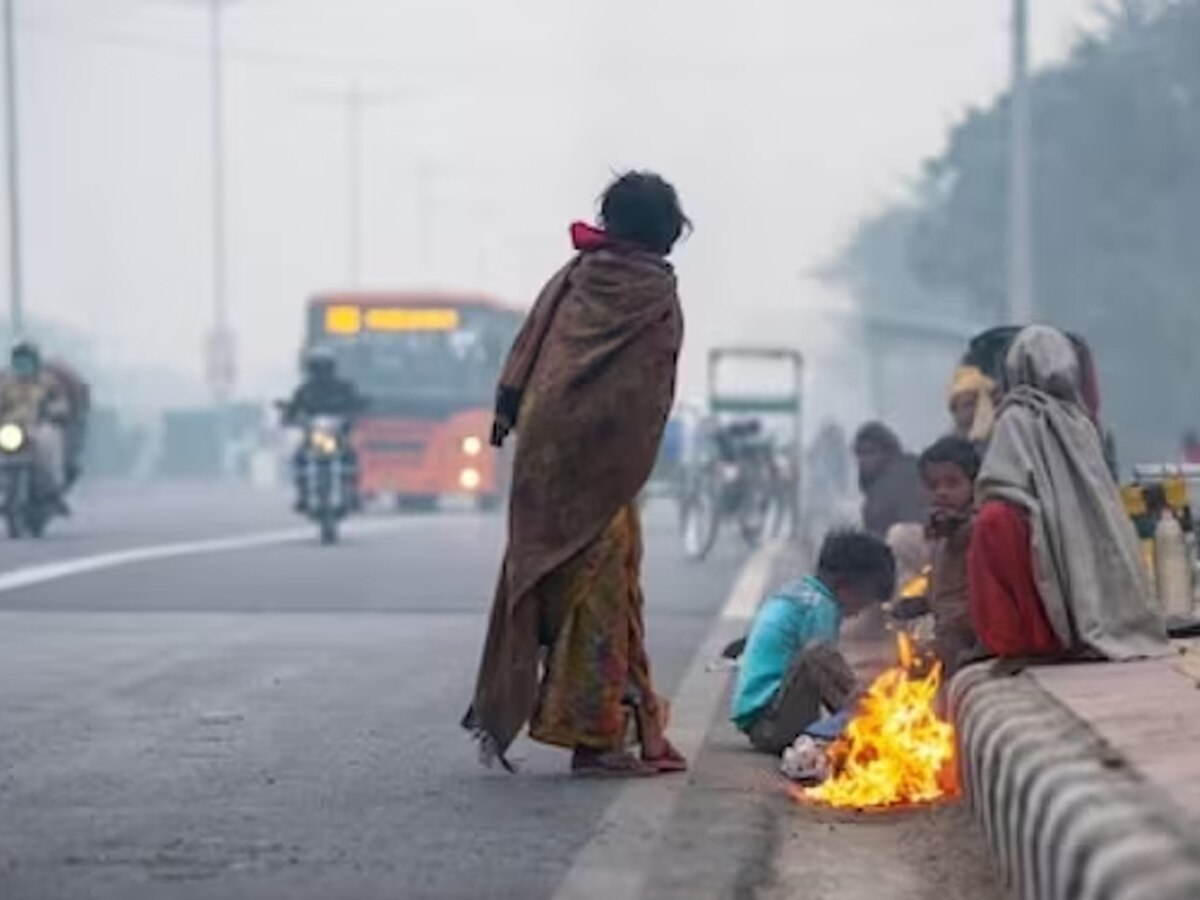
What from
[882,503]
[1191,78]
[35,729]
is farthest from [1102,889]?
[1191,78]

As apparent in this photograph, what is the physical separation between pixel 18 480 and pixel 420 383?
14751 millimetres

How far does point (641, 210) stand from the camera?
9297 mm

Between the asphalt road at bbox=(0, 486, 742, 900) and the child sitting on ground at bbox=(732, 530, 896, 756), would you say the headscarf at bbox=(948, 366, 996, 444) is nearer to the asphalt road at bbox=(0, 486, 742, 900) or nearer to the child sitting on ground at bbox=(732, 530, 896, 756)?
the asphalt road at bbox=(0, 486, 742, 900)

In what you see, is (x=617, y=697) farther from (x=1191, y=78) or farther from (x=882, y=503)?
(x=1191, y=78)

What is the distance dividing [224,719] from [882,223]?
86865 mm

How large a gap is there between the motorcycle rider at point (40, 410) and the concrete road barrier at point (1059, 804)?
19.9 m

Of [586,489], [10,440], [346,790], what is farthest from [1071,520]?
[10,440]

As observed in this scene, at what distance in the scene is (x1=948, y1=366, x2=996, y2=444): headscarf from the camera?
1468cm

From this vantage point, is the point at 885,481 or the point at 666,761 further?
the point at 885,481

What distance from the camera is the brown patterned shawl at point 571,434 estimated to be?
30.2 ft

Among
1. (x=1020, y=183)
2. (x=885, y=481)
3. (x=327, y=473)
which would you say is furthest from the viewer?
(x=1020, y=183)

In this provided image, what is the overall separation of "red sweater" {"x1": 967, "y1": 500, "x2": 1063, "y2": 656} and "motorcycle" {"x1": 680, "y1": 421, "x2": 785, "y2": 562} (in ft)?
54.5

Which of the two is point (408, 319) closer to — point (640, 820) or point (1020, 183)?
point (1020, 183)

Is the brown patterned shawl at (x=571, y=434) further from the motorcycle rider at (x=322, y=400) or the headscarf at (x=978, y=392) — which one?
the motorcycle rider at (x=322, y=400)
